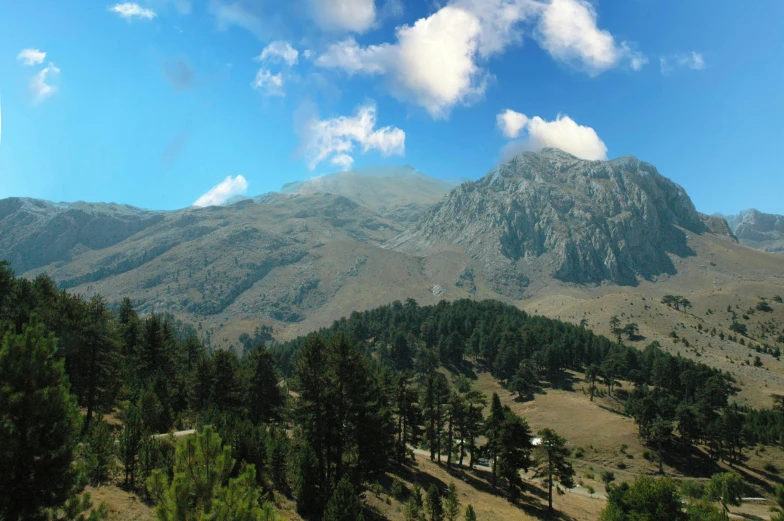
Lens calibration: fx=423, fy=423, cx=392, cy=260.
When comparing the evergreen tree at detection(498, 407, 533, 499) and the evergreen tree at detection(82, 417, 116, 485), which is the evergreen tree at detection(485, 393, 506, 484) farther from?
the evergreen tree at detection(82, 417, 116, 485)

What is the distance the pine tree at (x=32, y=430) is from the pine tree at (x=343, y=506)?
14.8 meters

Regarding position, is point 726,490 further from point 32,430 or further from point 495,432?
point 32,430

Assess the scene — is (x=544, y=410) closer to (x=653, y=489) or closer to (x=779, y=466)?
(x=779, y=466)

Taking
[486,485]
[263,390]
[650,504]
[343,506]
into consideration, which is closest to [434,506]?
[343,506]

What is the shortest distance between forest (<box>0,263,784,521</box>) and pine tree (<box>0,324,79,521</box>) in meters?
0.04

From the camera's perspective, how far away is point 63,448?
602 inches

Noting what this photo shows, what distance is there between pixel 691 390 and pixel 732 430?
37.8 metres

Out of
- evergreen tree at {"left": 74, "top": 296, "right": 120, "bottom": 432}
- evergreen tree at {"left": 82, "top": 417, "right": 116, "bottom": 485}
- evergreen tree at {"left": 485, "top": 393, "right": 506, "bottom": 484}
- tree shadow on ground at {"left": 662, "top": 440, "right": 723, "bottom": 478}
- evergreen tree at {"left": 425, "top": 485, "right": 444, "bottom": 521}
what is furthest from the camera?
tree shadow on ground at {"left": 662, "top": 440, "right": 723, "bottom": 478}

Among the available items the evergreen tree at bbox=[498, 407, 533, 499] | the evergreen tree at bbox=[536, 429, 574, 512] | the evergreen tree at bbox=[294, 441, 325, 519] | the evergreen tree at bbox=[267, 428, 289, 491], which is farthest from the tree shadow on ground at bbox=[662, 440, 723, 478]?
the evergreen tree at bbox=[267, 428, 289, 491]

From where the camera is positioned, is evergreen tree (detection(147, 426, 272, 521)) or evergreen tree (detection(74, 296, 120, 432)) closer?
evergreen tree (detection(147, 426, 272, 521))

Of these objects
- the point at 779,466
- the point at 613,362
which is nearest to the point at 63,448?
the point at 779,466

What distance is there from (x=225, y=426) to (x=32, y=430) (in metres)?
18.7

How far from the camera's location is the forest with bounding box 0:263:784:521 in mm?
14719

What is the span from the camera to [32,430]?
1478 cm
